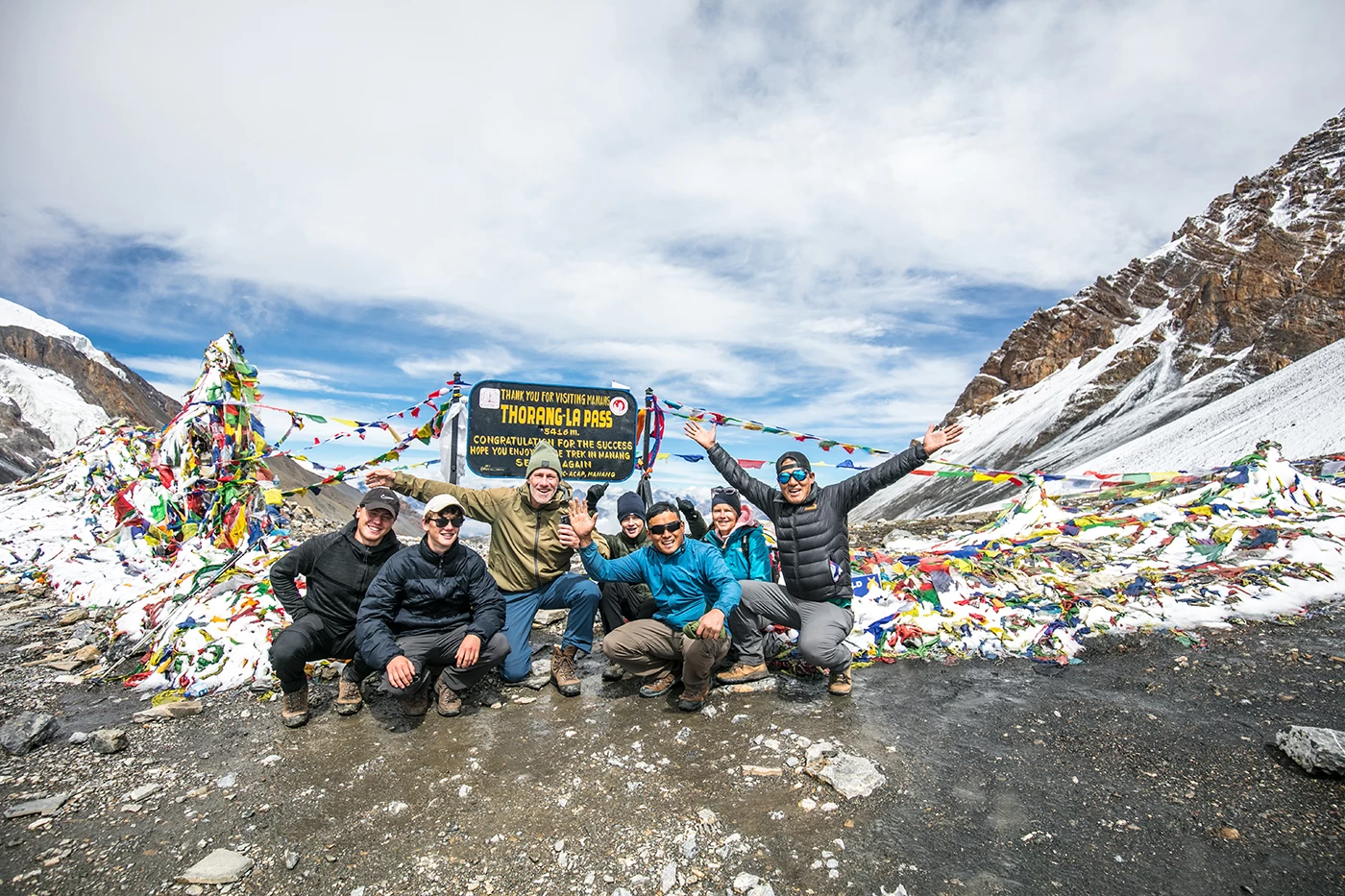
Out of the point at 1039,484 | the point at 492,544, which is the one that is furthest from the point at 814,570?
the point at 1039,484

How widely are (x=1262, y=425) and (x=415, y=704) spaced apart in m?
37.4

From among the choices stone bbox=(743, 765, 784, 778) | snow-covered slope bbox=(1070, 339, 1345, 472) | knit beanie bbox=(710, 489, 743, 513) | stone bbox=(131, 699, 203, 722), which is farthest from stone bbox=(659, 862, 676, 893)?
snow-covered slope bbox=(1070, 339, 1345, 472)

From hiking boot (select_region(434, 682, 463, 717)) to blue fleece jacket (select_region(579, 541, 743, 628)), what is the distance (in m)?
1.31

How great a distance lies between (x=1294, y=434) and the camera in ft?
86.2

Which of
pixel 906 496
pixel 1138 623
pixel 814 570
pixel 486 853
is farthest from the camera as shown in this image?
pixel 906 496

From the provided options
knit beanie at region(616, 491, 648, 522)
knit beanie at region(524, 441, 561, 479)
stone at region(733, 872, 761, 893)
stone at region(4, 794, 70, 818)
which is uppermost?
Answer: knit beanie at region(524, 441, 561, 479)

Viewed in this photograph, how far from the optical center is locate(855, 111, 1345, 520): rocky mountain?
56000mm

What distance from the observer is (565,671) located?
5355 millimetres

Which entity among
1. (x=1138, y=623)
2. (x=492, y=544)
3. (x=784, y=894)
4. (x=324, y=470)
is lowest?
(x=784, y=894)

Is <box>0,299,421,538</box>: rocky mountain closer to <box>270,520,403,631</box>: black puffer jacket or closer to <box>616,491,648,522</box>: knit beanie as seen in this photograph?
<box>616,491,648,522</box>: knit beanie

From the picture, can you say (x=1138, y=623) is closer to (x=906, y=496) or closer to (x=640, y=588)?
(x=640, y=588)

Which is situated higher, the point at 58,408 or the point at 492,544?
the point at 58,408

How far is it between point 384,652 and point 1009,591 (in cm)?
590

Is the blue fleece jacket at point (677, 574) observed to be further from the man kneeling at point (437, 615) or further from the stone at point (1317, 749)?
the stone at point (1317, 749)
